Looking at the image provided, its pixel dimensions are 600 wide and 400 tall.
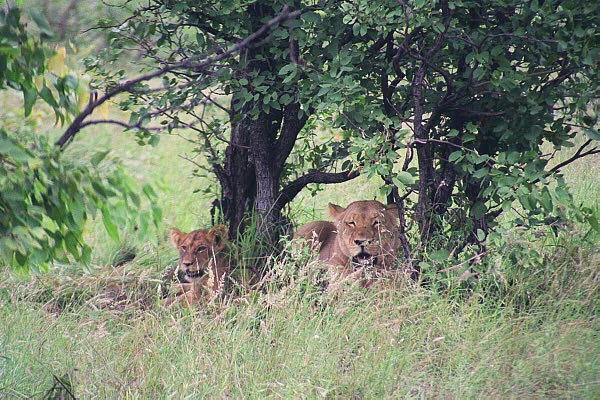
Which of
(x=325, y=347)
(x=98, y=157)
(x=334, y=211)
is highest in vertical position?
(x=98, y=157)

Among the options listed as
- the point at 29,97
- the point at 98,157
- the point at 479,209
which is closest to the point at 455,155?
the point at 479,209

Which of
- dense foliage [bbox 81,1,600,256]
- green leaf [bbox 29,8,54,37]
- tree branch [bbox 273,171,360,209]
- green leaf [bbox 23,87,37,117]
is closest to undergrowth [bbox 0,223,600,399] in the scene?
dense foliage [bbox 81,1,600,256]

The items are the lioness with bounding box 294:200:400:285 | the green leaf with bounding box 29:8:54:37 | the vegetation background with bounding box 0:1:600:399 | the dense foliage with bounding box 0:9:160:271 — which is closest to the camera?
the green leaf with bounding box 29:8:54:37

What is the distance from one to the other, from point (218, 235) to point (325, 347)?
1997 millimetres

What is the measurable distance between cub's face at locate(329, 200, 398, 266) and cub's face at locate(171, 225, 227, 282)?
97 cm

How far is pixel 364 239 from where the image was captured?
6.24 metres

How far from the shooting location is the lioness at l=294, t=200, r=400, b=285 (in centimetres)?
623

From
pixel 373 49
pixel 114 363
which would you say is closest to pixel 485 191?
pixel 373 49

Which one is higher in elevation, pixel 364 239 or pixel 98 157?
pixel 98 157

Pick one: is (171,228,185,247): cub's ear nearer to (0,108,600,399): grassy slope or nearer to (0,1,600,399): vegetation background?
(0,1,600,399): vegetation background

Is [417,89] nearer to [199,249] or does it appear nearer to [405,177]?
[405,177]

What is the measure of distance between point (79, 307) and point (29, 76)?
132 inches

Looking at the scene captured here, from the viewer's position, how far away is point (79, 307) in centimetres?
633

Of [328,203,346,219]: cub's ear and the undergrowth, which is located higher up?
[328,203,346,219]: cub's ear
